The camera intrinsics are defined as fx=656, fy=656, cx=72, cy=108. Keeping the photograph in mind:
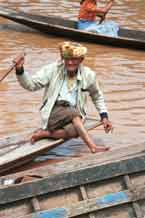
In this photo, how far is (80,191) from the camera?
188 inches

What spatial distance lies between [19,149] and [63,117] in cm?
52

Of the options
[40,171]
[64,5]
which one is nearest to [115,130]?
[40,171]

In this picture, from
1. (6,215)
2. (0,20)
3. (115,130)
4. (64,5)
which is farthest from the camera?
(64,5)

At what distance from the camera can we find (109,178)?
4879 mm

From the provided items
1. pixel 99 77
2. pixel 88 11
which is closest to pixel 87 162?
pixel 99 77

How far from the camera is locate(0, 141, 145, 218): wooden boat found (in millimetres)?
4582

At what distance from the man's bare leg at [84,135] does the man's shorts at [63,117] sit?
0.06 meters

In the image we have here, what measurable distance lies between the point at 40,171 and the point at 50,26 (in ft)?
21.9

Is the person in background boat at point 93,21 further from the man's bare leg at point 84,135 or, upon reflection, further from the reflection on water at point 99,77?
the man's bare leg at point 84,135

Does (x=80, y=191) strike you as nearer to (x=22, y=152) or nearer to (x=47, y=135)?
(x=22, y=152)

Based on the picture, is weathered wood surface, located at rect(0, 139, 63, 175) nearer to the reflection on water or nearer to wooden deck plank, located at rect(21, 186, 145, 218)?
the reflection on water

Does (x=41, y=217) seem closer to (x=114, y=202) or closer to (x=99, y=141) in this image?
(x=114, y=202)

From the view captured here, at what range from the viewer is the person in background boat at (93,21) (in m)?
11.1

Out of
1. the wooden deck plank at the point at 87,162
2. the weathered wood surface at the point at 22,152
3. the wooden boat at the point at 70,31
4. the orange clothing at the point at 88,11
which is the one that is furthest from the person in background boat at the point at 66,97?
the orange clothing at the point at 88,11
